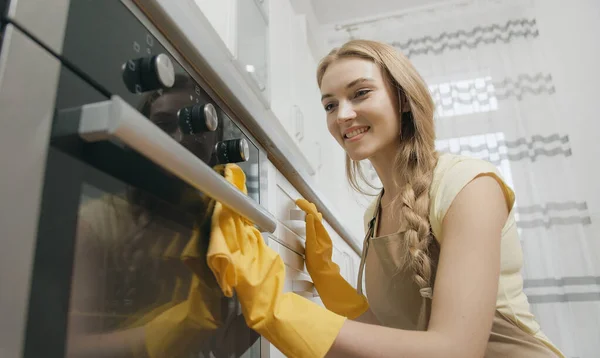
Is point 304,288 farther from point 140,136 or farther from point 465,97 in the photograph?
point 465,97

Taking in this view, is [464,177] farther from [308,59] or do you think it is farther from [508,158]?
[508,158]

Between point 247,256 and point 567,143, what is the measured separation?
210cm

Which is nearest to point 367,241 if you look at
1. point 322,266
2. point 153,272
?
point 322,266

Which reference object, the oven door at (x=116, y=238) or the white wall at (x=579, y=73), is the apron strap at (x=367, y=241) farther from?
the white wall at (x=579, y=73)

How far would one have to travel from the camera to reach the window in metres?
2.24

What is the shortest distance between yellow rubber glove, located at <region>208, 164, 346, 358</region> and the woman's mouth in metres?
0.45

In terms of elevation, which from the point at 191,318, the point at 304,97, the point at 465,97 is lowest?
the point at 191,318

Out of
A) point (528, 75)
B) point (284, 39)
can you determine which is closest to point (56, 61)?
point (284, 39)

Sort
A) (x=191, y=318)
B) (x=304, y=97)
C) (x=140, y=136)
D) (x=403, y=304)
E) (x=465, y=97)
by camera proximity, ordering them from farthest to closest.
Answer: (x=465, y=97), (x=304, y=97), (x=403, y=304), (x=191, y=318), (x=140, y=136)

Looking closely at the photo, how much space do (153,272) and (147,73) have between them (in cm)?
20

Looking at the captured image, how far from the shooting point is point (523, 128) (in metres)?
2.14

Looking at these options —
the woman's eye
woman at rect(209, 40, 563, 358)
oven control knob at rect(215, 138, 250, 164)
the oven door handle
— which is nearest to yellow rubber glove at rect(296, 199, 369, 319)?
woman at rect(209, 40, 563, 358)

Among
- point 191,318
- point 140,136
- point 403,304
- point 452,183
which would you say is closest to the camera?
point 140,136

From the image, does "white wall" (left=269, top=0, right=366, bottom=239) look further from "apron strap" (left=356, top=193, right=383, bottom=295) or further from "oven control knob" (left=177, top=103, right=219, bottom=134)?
"oven control knob" (left=177, top=103, right=219, bottom=134)
